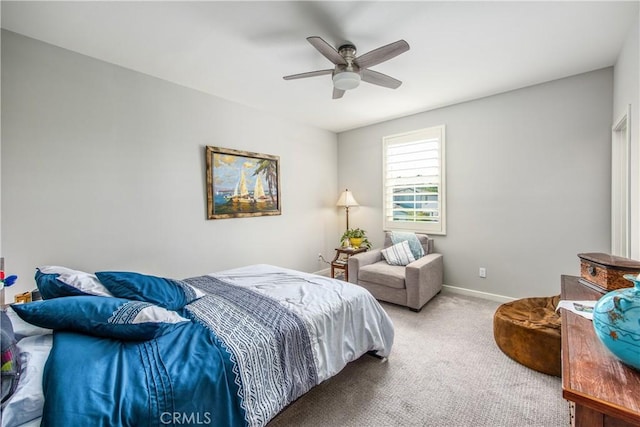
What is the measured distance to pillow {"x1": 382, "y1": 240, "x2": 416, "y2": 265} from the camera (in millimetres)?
3605

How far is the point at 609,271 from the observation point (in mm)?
1597

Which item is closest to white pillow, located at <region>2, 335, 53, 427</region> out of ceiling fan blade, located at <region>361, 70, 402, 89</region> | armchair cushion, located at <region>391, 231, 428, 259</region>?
ceiling fan blade, located at <region>361, 70, 402, 89</region>

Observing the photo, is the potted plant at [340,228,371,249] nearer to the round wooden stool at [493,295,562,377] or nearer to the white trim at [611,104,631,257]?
the round wooden stool at [493,295,562,377]

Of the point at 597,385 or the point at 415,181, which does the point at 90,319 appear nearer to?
the point at 597,385

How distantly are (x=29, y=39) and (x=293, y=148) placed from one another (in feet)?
9.35

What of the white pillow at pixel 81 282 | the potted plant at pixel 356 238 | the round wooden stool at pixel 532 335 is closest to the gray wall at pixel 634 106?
the round wooden stool at pixel 532 335

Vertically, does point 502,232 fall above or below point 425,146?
below

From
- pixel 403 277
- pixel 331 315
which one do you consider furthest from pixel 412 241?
pixel 331 315

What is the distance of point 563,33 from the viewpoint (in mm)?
2174

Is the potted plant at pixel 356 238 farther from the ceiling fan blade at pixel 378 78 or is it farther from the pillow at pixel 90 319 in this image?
the pillow at pixel 90 319

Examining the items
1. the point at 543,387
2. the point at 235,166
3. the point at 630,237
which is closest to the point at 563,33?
the point at 630,237

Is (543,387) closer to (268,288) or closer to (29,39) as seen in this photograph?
(268,288)

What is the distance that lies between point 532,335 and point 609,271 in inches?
29.3

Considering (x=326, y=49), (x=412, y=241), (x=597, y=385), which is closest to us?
(x=597, y=385)
